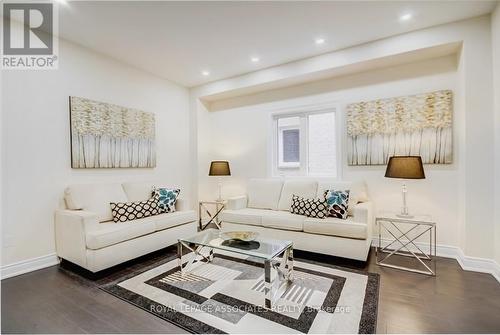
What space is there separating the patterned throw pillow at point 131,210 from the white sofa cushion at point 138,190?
323mm

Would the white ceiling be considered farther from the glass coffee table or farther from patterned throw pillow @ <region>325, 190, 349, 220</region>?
the glass coffee table

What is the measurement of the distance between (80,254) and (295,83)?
3677 millimetres

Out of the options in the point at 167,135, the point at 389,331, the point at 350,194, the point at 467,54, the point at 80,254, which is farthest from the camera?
the point at 167,135

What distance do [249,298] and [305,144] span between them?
105 inches

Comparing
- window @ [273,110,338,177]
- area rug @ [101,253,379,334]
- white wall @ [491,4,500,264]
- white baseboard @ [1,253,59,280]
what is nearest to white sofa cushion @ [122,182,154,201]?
white baseboard @ [1,253,59,280]

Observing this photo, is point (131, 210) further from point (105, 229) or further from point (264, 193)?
point (264, 193)

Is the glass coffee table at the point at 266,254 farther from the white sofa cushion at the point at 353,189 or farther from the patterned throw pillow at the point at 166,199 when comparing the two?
the white sofa cushion at the point at 353,189

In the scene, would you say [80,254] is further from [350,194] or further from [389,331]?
[350,194]

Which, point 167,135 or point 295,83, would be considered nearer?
point 295,83

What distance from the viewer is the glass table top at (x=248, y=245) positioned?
6.91ft

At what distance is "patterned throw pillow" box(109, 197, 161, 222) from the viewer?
2.99 metres

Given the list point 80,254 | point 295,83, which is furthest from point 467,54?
point 80,254

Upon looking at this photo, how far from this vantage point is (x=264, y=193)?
12.9 ft

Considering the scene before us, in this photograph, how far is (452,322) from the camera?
67.9 inches
